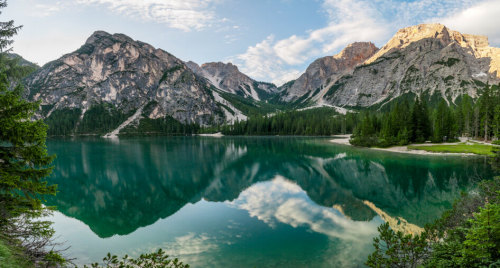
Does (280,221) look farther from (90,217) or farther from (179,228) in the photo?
(90,217)

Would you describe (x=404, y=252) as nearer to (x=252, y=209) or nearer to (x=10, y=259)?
(x=10, y=259)

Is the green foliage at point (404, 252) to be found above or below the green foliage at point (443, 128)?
below

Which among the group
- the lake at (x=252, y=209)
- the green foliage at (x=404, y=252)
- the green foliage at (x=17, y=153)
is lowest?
the lake at (x=252, y=209)

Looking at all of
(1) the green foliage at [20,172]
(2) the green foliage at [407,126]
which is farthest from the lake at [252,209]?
(2) the green foliage at [407,126]

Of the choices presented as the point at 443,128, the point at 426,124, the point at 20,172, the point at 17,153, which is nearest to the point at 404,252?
the point at 20,172

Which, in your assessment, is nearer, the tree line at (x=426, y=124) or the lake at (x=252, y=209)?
the lake at (x=252, y=209)

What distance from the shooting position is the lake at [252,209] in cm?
1778

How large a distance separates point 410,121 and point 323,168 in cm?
5255

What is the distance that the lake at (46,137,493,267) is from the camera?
17781mm

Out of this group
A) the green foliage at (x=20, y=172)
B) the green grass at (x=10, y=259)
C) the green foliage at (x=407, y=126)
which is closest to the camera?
the green grass at (x=10, y=259)

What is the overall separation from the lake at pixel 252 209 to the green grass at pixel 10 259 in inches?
361

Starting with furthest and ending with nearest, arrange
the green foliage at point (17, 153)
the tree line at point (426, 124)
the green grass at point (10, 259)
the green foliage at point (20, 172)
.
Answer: the tree line at point (426, 124) < the green foliage at point (17, 153) < the green foliage at point (20, 172) < the green grass at point (10, 259)

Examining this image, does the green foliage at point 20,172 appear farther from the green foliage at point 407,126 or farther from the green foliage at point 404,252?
the green foliage at point 407,126

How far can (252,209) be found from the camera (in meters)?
27.7
